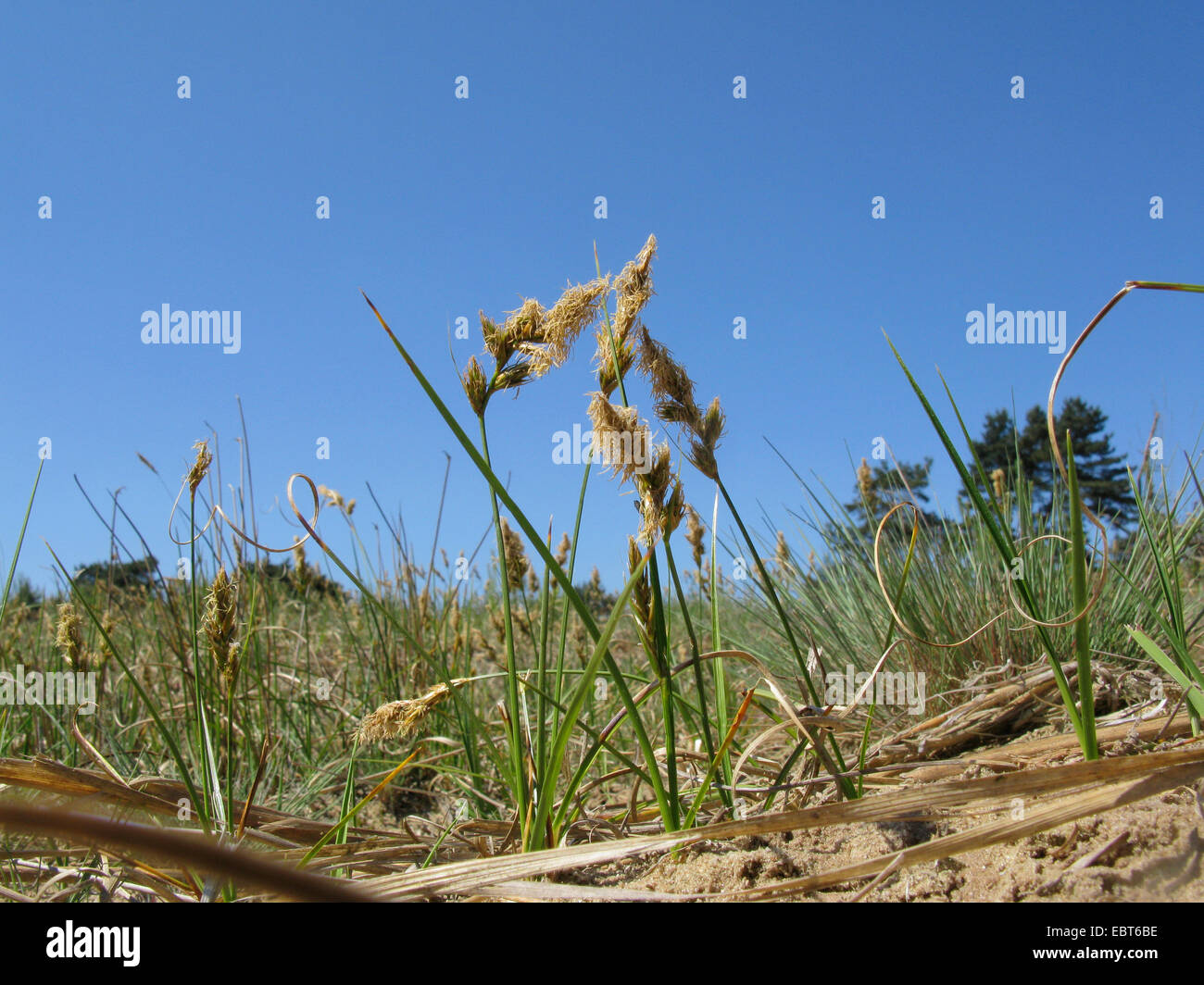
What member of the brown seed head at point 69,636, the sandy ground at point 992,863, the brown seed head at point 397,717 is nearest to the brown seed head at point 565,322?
the brown seed head at point 397,717

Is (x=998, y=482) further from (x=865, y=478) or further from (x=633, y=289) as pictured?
(x=633, y=289)

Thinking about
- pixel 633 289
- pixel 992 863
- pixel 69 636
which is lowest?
pixel 992 863

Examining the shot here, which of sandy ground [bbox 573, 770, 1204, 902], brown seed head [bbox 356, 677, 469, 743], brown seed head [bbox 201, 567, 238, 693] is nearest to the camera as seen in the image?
sandy ground [bbox 573, 770, 1204, 902]

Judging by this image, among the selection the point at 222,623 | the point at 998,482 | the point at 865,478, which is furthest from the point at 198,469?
the point at 998,482

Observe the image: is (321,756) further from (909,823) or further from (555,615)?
(909,823)

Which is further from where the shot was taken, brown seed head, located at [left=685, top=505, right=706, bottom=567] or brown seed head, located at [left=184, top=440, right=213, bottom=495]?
brown seed head, located at [left=685, top=505, right=706, bottom=567]

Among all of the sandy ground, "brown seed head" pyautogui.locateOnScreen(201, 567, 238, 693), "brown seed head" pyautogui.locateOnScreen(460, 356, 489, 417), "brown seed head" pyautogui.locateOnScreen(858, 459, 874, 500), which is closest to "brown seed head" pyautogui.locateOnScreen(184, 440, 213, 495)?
"brown seed head" pyautogui.locateOnScreen(201, 567, 238, 693)

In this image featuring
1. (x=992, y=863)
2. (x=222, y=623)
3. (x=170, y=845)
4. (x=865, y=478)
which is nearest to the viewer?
(x=170, y=845)

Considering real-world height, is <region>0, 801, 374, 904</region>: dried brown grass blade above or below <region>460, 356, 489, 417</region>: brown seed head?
below

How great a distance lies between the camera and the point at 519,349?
1347 millimetres

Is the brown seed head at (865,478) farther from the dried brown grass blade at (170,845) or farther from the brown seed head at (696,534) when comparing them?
the dried brown grass blade at (170,845)

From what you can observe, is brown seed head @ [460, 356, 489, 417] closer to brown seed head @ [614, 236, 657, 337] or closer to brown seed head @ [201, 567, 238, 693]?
brown seed head @ [614, 236, 657, 337]

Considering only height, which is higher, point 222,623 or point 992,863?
point 222,623
